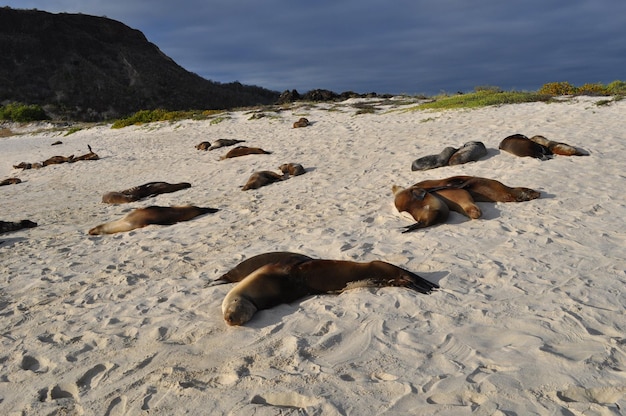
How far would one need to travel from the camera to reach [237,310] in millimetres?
3729

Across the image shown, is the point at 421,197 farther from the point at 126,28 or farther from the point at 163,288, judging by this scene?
the point at 126,28

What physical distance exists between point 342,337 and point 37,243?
5.33 metres

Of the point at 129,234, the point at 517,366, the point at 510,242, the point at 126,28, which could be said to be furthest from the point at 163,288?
the point at 126,28

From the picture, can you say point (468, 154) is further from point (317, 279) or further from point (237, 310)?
point (237, 310)

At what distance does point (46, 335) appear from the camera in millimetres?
3811

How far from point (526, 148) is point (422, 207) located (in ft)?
12.6

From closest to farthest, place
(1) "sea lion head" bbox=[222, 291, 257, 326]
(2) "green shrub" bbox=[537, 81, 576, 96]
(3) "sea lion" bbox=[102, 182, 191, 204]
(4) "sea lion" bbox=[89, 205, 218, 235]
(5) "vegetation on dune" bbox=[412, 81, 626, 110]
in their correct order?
1. (1) "sea lion head" bbox=[222, 291, 257, 326]
2. (4) "sea lion" bbox=[89, 205, 218, 235]
3. (3) "sea lion" bbox=[102, 182, 191, 204]
4. (5) "vegetation on dune" bbox=[412, 81, 626, 110]
5. (2) "green shrub" bbox=[537, 81, 576, 96]

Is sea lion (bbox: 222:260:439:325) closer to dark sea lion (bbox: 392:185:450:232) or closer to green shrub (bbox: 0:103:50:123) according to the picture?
dark sea lion (bbox: 392:185:450:232)

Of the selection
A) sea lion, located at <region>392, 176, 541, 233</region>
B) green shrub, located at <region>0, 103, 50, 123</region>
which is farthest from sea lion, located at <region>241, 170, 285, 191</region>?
green shrub, located at <region>0, 103, 50, 123</region>

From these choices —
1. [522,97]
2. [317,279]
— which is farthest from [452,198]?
[522,97]

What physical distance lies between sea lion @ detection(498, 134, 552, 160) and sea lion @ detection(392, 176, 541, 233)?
2332mm

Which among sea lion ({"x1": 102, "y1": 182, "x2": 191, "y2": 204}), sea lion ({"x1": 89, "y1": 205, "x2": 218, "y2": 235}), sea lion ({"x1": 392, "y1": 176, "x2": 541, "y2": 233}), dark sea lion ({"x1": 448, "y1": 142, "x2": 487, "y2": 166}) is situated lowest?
sea lion ({"x1": 102, "y1": 182, "x2": 191, "y2": 204})

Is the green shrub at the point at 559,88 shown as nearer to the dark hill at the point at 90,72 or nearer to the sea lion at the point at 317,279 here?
the sea lion at the point at 317,279

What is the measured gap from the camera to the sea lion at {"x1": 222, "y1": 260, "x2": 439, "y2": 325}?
4.05m
